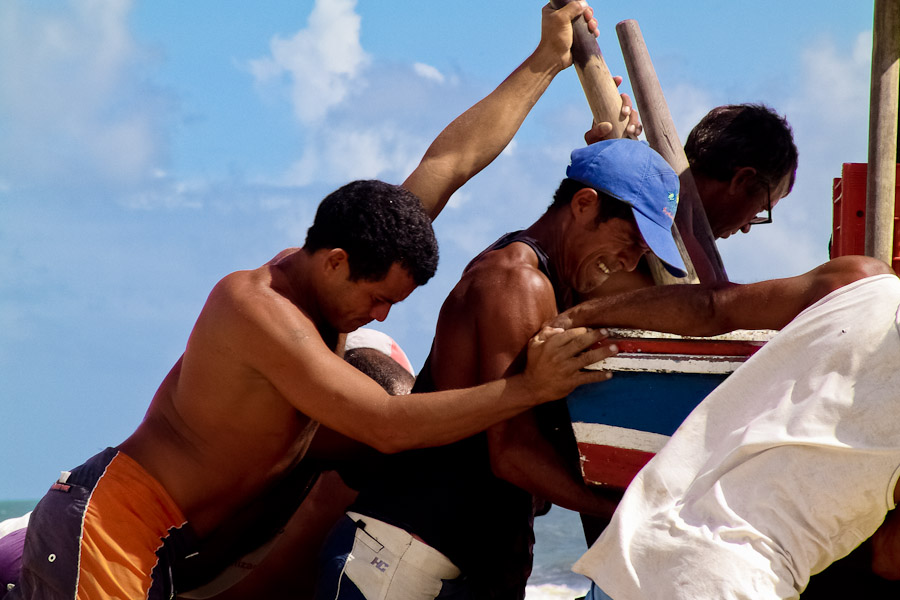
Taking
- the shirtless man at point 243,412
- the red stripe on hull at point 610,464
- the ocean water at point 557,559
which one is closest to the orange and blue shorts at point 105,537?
the shirtless man at point 243,412

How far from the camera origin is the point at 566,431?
317 cm

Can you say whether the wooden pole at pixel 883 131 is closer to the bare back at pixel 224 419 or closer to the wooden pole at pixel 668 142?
the wooden pole at pixel 668 142

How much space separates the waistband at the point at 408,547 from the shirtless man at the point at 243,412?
27 cm

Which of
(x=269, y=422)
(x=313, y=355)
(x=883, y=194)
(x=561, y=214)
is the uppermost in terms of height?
(x=883, y=194)

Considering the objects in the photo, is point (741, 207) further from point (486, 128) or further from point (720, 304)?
point (720, 304)

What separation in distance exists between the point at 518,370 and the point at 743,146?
2.04m

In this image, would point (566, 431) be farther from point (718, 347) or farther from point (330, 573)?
point (330, 573)

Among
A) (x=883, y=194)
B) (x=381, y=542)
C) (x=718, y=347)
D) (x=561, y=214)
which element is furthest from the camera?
(x=883, y=194)

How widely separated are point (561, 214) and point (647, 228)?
1.03ft

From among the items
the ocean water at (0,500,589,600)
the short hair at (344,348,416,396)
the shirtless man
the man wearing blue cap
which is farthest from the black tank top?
the ocean water at (0,500,589,600)

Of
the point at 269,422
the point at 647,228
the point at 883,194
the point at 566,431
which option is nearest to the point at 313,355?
the point at 269,422

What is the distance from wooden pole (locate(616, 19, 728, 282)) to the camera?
4051 mm

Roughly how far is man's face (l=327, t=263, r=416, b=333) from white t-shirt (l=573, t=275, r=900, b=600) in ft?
3.77

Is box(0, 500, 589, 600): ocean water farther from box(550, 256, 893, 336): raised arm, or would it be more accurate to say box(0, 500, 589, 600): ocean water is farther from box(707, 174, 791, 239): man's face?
box(550, 256, 893, 336): raised arm
